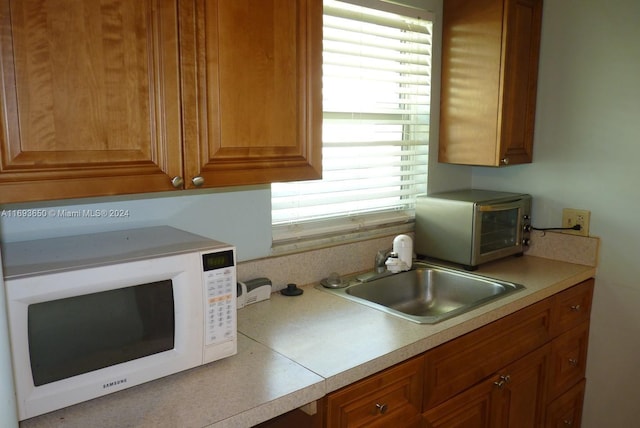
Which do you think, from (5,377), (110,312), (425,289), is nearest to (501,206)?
(425,289)

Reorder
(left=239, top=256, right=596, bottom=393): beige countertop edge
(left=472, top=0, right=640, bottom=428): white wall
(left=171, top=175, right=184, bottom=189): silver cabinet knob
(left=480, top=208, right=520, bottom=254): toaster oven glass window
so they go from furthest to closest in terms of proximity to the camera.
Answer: (left=480, top=208, right=520, bottom=254): toaster oven glass window < (left=472, top=0, right=640, bottom=428): white wall < (left=239, top=256, right=596, bottom=393): beige countertop edge < (left=171, top=175, right=184, bottom=189): silver cabinet knob

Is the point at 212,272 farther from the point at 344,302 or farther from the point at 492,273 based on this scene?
the point at 492,273

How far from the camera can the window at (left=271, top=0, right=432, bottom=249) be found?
6.38ft

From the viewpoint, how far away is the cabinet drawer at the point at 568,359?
2.07m

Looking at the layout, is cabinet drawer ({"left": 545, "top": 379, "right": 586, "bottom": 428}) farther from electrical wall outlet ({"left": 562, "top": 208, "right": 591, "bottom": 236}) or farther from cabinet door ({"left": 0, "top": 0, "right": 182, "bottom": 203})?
cabinet door ({"left": 0, "top": 0, "right": 182, "bottom": 203})

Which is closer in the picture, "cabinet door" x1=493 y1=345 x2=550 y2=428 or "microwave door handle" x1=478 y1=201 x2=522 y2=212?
"cabinet door" x1=493 y1=345 x2=550 y2=428

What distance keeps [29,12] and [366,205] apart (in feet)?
4.90

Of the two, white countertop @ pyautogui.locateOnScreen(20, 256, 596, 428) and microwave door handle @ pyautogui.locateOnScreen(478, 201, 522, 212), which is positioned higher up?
microwave door handle @ pyautogui.locateOnScreen(478, 201, 522, 212)

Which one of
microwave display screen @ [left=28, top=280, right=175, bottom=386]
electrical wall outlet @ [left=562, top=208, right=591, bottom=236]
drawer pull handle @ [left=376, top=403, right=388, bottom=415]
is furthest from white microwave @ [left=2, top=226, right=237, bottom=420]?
electrical wall outlet @ [left=562, top=208, right=591, bottom=236]

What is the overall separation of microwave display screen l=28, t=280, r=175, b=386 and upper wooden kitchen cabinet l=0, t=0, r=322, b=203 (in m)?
0.23

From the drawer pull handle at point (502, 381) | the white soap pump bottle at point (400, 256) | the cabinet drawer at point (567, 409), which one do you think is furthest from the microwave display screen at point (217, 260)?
the cabinet drawer at point (567, 409)

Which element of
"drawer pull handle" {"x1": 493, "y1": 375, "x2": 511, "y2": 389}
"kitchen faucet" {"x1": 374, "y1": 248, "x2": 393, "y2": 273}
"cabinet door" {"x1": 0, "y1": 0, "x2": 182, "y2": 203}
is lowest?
"drawer pull handle" {"x1": 493, "y1": 375, "x2": 511, "y2": 389}

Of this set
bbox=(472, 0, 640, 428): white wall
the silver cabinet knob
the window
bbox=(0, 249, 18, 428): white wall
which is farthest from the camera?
bbox=(472, 0, 640, 428): white wall

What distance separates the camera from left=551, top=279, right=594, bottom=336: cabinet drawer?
2018 millimetres
